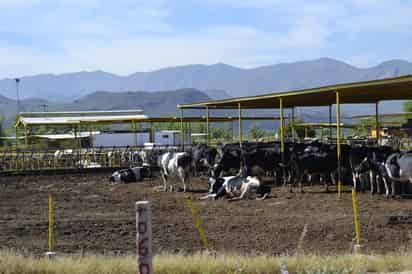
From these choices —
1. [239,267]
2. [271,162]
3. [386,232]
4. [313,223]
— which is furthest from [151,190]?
[239,267]

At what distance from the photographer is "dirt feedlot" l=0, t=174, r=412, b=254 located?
13734 millimetres

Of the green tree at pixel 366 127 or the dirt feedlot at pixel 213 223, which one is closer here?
the dirt feedlot at pixel 213 223

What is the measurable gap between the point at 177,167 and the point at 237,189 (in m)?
4.14

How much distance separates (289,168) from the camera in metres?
24.9

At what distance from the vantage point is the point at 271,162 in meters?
25.7

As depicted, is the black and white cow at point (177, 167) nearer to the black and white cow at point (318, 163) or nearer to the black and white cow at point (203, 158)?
the black and white cow at point (203, 158)

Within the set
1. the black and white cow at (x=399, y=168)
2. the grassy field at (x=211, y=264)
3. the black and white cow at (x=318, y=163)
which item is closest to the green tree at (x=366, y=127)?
the black and white cow at (x=318, y=163)

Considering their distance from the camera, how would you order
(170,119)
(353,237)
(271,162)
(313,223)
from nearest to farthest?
(353,237) → (313,223) → (271,162) → (170,119)

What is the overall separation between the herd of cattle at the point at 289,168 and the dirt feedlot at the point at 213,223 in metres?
0.77

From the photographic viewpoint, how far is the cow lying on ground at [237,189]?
21703mm

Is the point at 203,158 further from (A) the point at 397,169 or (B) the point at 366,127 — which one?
(B) the point at 366,127

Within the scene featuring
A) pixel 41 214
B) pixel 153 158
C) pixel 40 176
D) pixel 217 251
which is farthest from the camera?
pixel 153 158

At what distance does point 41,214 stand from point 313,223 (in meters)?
7.64

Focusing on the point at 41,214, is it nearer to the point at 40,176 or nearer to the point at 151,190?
the point at 151,190
